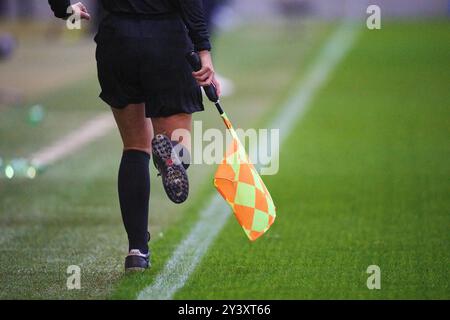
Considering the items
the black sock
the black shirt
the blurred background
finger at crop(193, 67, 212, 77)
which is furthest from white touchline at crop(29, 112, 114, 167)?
finger at crop(193, 67, 212, 77)

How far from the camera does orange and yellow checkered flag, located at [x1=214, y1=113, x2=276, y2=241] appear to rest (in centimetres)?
629

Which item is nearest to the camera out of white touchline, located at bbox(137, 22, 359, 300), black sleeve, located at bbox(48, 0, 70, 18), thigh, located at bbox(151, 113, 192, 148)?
white touchline, located at bbox(137, 22, 359, 300)

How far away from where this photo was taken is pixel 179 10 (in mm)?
6281

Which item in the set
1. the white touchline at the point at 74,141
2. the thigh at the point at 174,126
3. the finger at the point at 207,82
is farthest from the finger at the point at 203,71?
the white touchline at the point at 74,141

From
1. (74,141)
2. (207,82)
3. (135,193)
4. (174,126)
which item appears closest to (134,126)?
(174,126)

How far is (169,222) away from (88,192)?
1327 mm

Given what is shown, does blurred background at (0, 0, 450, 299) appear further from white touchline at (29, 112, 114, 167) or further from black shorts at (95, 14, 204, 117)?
black shorts at (95, 14, 204, 117)

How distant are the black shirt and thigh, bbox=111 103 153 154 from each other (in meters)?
0.45

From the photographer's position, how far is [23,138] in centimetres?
1236

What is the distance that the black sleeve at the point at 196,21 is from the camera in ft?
20.3

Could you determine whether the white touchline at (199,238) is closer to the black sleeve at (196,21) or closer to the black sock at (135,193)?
the black sock at (135,193)

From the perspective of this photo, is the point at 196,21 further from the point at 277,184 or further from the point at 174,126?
the point at 277,184
